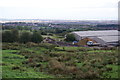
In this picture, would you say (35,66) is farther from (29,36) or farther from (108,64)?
(29,36)

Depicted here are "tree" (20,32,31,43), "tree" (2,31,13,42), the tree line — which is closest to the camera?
"tree" (2,31,13,42)

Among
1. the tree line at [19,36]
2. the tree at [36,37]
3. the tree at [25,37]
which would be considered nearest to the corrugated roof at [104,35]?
the tree at [36,37]

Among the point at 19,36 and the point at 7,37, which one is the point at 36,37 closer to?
the point at 19,36

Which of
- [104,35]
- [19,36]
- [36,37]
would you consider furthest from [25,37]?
[104,35]

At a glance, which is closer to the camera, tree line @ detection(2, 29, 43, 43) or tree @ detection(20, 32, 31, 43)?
tree line @ detection(2, 29, 43, 43)

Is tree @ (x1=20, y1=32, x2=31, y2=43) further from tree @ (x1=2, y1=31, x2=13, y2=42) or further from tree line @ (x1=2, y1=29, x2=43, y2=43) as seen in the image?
tree @ (x1=2, y1=31, x2=13, y2=42)

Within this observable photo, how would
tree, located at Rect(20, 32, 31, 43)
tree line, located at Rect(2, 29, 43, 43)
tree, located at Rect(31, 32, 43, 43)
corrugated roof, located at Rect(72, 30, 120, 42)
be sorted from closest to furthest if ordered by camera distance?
tree line, located at Rect(2, 29, 43, 43), tree, located at Rect(20, 32, 31, 43), tree, located at Rect(31, 32, 43, 43), corrugated roof, located at Rect(72, 30, 120, 42)

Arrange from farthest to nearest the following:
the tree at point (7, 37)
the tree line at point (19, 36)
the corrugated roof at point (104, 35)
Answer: the corrugated roof at point (104, 35) → the tree line at point (19, 36) → the tree at point (7, 37)

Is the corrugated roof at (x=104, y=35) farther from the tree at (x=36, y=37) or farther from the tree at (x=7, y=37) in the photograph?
the tree at (x=7, y=37)

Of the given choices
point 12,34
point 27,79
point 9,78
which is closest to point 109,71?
point 27,79

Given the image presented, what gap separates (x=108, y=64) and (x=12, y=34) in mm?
19153

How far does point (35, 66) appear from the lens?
9500 millimetres

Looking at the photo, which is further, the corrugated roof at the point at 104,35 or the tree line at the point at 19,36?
the corrugated roof at the point at 104,35

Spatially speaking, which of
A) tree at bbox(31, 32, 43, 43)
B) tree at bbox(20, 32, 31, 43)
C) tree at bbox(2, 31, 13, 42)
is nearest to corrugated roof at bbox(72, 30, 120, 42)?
tree at bbox(31, 32, 43, 43)
